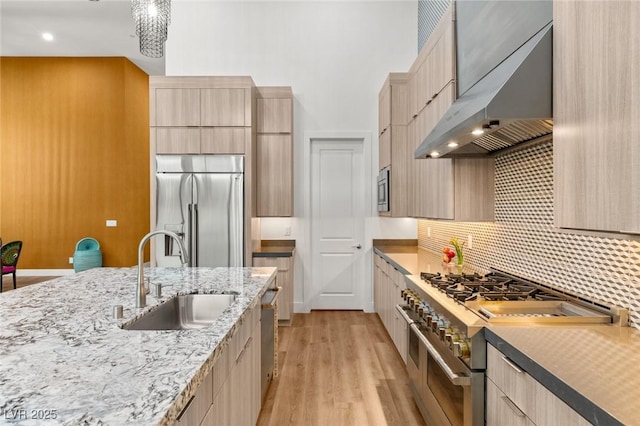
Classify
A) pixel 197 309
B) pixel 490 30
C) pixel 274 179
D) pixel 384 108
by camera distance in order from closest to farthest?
pixel 197 309
pixel 490 30
pixel 384 108
pixel 274 179

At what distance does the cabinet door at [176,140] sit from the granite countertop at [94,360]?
8.88ft

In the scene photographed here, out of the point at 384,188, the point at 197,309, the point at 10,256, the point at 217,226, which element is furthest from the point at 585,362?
the point at 10,256

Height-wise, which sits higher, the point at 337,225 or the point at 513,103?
the point at 513,103

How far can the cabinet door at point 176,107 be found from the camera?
437cm

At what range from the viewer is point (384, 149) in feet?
15.1

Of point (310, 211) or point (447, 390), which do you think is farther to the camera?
point (310, 211)

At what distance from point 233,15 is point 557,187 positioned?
16.1 feet

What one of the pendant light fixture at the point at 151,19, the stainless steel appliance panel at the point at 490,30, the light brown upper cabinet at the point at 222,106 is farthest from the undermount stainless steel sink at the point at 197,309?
the light brown upper cabinet at the point at 222,106

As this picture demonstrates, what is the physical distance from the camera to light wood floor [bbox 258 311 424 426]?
98.0 inches

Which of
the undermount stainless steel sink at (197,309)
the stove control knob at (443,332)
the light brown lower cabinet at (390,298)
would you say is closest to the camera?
the stove control knob at (443,332)

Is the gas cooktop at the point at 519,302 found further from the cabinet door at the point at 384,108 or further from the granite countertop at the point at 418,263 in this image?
the cabinet door at the point at 384,108

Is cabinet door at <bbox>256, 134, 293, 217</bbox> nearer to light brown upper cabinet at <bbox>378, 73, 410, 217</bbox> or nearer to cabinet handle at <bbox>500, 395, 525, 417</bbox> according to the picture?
light brown upper cabinet at <bbox>378, 73, 410, 217</bbox>

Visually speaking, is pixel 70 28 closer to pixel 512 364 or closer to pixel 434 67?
pixel 434 67

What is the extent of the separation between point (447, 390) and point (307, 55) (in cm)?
451
